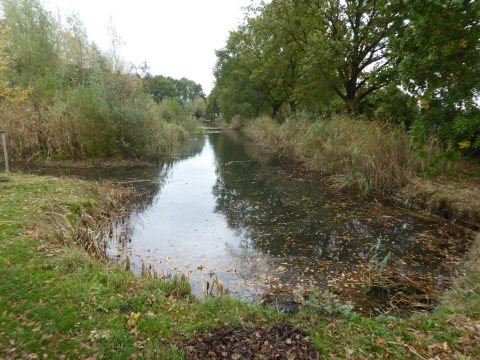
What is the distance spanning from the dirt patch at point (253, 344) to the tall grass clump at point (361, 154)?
27.4 feet

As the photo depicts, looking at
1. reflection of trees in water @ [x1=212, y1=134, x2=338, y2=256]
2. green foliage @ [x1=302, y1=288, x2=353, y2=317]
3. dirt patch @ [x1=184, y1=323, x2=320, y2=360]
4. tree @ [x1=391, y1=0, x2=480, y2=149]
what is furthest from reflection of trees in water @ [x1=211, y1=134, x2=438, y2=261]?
dirt patch @ [x1=184, y1=323, x2=320, y2=360]

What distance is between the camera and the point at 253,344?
11.0 ft

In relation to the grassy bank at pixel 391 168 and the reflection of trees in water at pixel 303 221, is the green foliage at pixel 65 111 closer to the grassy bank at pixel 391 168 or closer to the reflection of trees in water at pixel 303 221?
the reflection of trees in water at pixel 303 221

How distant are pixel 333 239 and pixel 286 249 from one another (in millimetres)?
1390

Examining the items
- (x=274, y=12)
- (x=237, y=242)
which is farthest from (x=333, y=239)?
(x=274, y=12)

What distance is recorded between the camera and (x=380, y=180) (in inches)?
421

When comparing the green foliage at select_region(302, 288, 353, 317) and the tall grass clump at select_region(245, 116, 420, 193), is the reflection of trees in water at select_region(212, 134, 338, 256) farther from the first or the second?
the green foliage at select_region(302, 288, 353, 317)

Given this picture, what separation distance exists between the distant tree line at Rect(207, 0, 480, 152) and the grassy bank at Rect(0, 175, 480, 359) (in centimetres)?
481

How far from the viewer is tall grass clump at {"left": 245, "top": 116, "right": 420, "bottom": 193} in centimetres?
1041

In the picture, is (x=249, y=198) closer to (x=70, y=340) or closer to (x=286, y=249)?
(x=286, y=249)

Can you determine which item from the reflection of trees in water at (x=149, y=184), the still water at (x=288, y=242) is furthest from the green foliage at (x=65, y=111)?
the still water at (x=288, y=242)

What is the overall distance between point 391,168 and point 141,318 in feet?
31.9

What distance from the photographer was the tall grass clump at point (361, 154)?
10414 mm

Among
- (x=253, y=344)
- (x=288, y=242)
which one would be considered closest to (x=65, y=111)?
(x=288, y=242)
